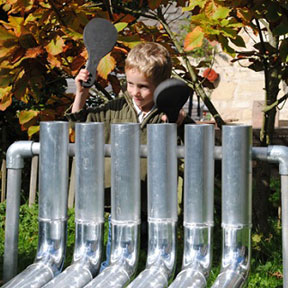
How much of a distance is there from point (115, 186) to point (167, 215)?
176 millimetres

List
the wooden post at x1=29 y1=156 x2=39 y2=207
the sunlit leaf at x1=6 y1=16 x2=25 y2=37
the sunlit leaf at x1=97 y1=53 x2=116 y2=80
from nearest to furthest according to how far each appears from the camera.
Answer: the sunlit leaf at x1=97 y1=53 x2=116 y2=80, the sunlit leaf at x1=6 y1=16 x2=25 y2=37, the wooden post at x1=29 y1=156 x2=39 y2=207

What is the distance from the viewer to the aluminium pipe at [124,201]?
2.07 m

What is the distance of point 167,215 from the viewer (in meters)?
2.08

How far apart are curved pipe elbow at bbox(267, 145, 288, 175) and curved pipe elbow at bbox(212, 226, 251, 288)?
0.65ft

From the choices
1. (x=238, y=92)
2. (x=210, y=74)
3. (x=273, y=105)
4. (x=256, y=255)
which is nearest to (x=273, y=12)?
(x=273, y=105)

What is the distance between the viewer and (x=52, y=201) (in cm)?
216

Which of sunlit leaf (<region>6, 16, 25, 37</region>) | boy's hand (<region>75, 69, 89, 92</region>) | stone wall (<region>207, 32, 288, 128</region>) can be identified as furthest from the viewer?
stone wall (<region>207, 32, 288, 128</region>)

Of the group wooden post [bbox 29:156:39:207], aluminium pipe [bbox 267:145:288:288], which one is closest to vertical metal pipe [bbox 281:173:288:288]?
aluminium pipe [bbox 267:145:288:288]

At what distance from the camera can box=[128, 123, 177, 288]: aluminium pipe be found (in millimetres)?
2047

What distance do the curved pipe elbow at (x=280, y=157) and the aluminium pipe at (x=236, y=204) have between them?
0.24 ft

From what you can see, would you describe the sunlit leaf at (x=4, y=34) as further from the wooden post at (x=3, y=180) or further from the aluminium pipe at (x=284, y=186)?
A: the wooden post at (x=3, y=180)

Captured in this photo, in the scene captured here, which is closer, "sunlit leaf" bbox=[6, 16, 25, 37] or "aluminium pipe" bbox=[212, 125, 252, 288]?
"aluminium pipe" bbox=[212, 125, 252, 288]

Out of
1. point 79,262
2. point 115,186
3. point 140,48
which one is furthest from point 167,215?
point 140,48

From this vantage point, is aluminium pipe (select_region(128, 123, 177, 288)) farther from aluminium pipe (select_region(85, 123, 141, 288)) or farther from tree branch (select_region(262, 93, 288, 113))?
tree branch (select_region(262, 93, 288, 113))
